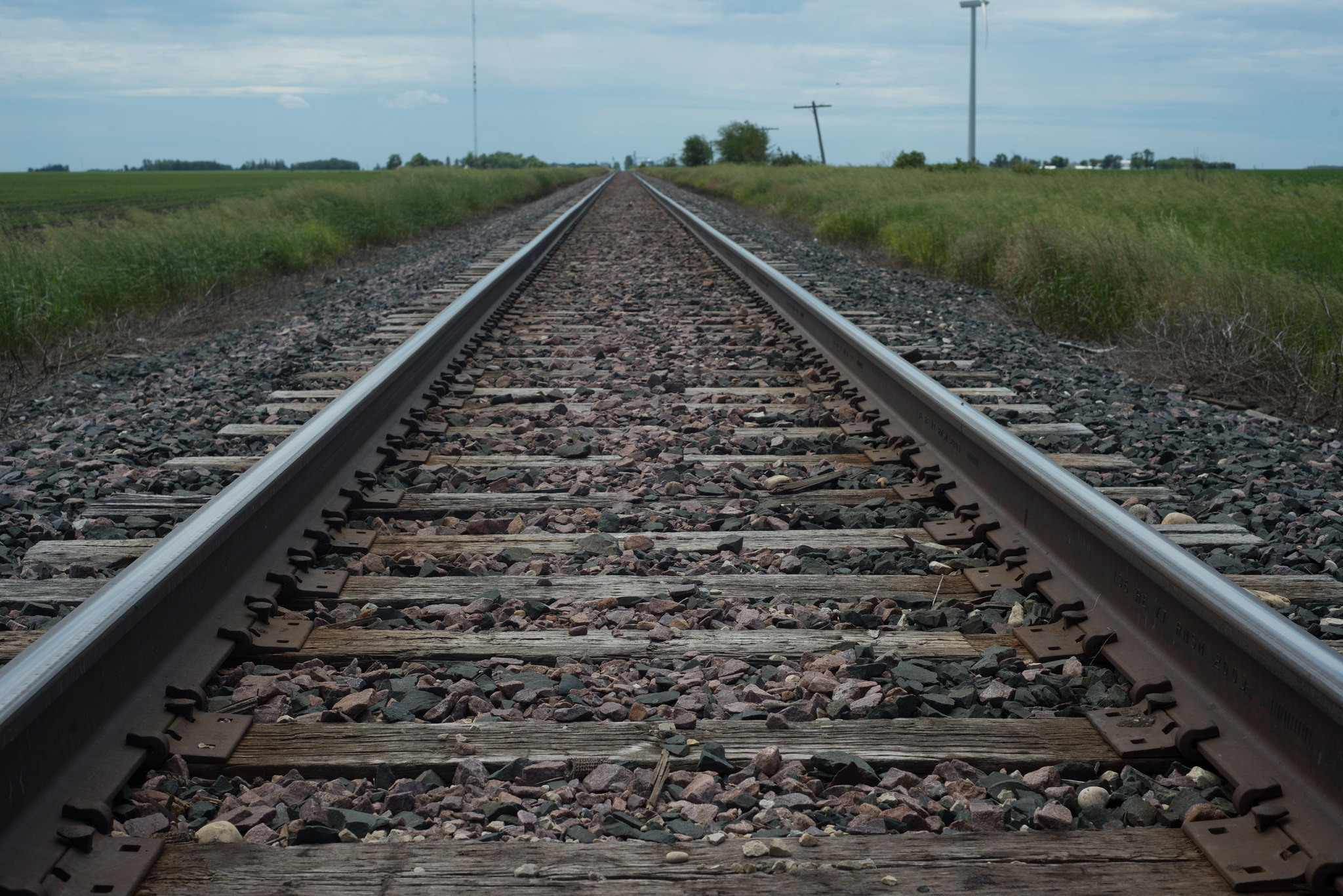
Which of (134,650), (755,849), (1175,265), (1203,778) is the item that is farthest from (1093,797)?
(1175,265)

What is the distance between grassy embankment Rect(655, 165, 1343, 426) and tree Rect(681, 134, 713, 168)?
83.8 meters

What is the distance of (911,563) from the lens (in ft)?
9.72

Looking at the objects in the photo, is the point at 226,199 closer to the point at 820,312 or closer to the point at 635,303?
the point at 635,303

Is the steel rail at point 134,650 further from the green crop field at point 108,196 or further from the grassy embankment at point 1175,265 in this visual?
the green crop field at point 108,196

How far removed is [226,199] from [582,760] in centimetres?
1466

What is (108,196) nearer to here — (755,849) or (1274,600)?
(1274,600)

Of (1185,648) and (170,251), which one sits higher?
(170,251)

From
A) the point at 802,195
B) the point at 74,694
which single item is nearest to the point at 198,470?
the point at 74,694

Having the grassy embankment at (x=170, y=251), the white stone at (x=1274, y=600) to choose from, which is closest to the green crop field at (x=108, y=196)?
the grassy embankment at (x=170, y=251)

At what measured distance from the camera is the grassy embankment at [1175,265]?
18.1 feet

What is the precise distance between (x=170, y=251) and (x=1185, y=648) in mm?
8974

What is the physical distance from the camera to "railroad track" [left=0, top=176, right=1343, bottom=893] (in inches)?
65.1

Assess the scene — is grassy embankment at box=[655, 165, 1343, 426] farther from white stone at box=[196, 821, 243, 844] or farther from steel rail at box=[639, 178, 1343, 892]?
white stone at box=[196, 821, 243, 844]

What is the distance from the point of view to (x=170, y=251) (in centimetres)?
913
